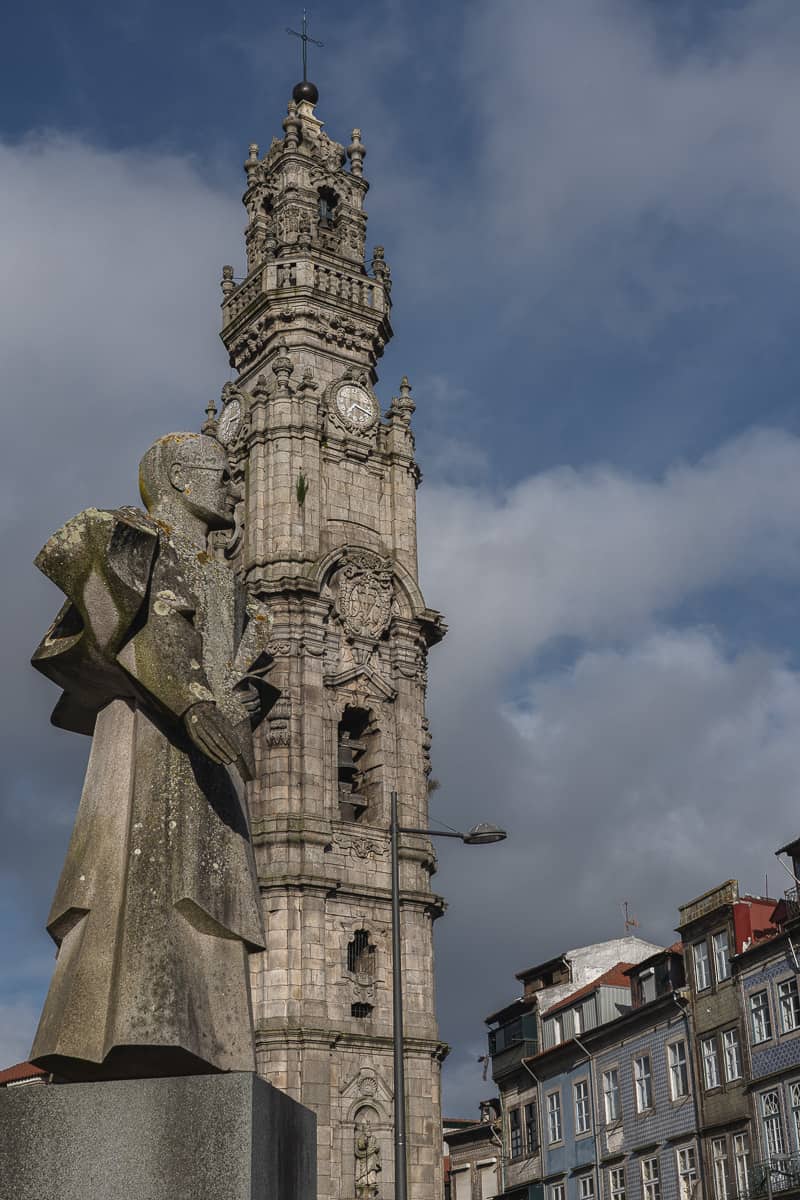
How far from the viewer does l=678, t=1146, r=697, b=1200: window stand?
4369cm

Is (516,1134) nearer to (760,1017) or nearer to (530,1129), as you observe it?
(530,1129)

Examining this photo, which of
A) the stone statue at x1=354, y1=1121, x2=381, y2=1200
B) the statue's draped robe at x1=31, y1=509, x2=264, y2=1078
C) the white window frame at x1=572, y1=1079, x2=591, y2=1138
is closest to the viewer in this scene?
the statue's draped robe at x1=31, y1=509, x2=264, y2=1078

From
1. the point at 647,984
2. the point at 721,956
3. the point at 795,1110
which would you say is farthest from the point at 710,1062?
the point at 647,984

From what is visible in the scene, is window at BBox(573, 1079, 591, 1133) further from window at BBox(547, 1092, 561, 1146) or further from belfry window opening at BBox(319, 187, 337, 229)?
belfry window opening at BBox(319, 187, 337, 229)

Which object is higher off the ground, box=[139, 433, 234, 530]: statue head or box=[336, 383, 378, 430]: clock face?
box=[336, 383, 378, 430]: clock face

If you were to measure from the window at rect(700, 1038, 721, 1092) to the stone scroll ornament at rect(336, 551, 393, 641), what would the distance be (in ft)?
51.6

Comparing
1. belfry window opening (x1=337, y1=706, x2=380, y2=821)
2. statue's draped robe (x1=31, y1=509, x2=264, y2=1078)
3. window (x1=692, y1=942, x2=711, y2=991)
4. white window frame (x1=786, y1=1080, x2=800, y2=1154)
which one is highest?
belfry window opening (x1=337, y1=706, x2=380, y2=821)

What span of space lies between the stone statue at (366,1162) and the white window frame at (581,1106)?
39.7ft

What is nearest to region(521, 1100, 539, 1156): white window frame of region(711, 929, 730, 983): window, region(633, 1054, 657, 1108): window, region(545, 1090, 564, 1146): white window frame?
region(545, 1090, 564, 1146): white window frame

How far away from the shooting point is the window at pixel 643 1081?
47250 mm

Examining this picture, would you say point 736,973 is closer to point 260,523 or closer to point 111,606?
point 260,523

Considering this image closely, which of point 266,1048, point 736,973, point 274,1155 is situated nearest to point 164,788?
point 274,1155

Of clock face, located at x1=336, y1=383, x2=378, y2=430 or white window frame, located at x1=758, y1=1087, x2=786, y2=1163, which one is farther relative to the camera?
clock face, located at x1=336, y1=383, x2=378, y2=430

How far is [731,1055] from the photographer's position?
42.6 metres
